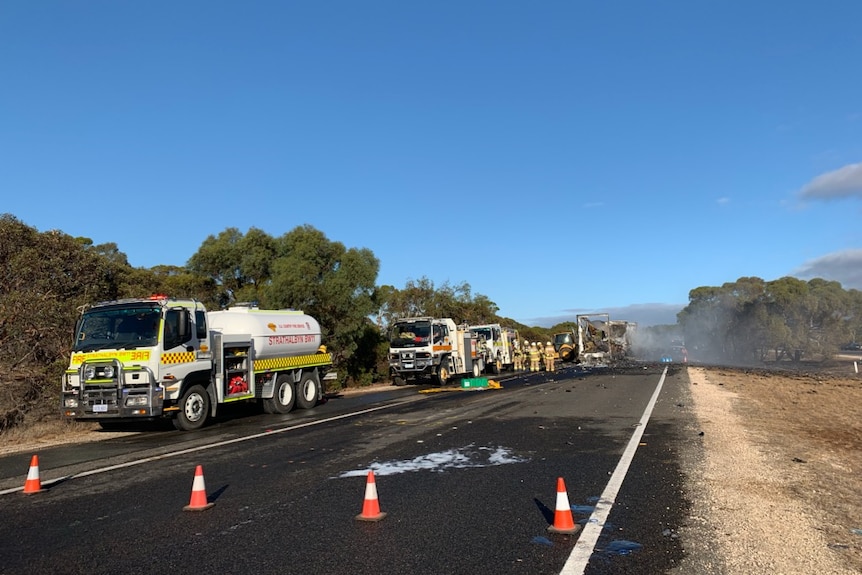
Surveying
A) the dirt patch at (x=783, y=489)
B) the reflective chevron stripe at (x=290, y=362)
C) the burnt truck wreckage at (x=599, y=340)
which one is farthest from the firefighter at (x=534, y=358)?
the dirt patch at (x=783, y=489)

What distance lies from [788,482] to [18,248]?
19.0m

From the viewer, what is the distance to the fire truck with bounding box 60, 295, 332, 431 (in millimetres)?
12438

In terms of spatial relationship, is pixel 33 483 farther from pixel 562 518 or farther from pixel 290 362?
pixel 290 362

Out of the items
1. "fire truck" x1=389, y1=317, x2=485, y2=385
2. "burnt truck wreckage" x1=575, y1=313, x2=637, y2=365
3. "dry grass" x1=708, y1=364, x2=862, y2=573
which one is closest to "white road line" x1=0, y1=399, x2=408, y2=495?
"dry grass" x1=708, y1=364, x2=862, y2=573

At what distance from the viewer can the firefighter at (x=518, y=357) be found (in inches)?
1589

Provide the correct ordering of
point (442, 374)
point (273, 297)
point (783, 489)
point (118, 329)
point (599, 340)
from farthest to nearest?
point (599, 340) < point (273, 297) < point (442, 374) < point (118, 329) < point (783, 489)

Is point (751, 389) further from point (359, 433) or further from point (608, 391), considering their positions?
point (359, 433)

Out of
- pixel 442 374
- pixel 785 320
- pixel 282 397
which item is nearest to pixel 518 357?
pixel 442 374

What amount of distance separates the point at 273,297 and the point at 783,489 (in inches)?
942

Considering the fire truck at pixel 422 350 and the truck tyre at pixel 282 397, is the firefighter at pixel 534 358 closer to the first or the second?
the fire truck at pixel 422 350

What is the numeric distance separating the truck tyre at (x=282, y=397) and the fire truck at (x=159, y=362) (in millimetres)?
765

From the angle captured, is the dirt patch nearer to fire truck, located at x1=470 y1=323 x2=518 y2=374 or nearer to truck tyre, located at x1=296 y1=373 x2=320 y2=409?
truck tyre, located at x1=296 y1=373 x2=320 y2=409

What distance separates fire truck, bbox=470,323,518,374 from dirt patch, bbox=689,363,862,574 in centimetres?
1952

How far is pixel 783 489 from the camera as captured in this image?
285 inches
